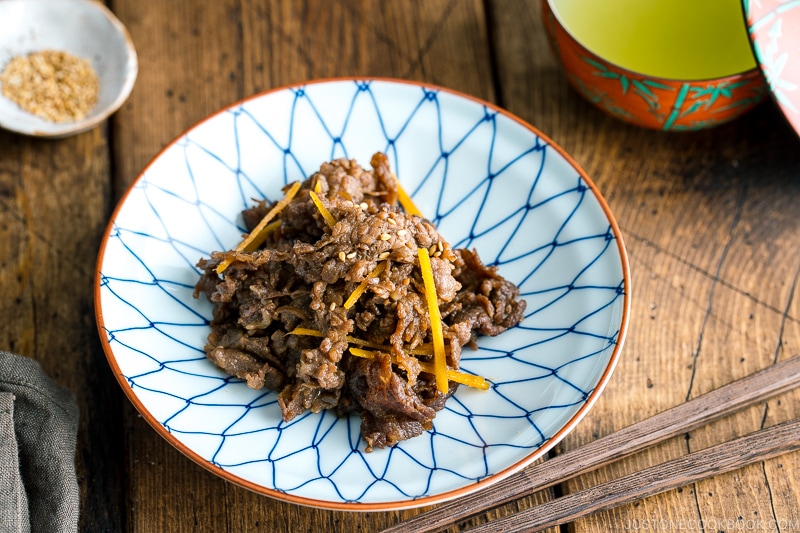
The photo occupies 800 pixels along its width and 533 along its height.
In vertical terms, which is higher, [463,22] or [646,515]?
[463,22]

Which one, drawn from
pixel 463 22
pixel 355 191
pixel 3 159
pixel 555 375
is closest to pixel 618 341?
pixel 555 375

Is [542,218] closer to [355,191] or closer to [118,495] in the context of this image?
[355,191]

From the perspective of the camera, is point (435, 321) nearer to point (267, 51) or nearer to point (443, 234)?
point (443, 234)

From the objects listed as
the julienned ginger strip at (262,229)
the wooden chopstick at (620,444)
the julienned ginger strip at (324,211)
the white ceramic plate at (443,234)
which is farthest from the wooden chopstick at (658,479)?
the julienned ginger strip at (262,229)

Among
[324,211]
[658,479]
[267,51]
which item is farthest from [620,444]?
[267,51]

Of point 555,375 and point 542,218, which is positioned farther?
point 542,218

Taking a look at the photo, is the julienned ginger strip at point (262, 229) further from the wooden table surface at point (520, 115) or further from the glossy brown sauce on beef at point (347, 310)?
the wooden table surface at point (520, 115)

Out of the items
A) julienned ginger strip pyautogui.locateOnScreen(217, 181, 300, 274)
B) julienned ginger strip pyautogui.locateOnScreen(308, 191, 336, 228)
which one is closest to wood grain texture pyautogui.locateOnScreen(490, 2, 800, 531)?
julienned ginger strip pyautogui.locateOnScreen(308, 191, 336, 228)

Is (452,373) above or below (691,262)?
below
